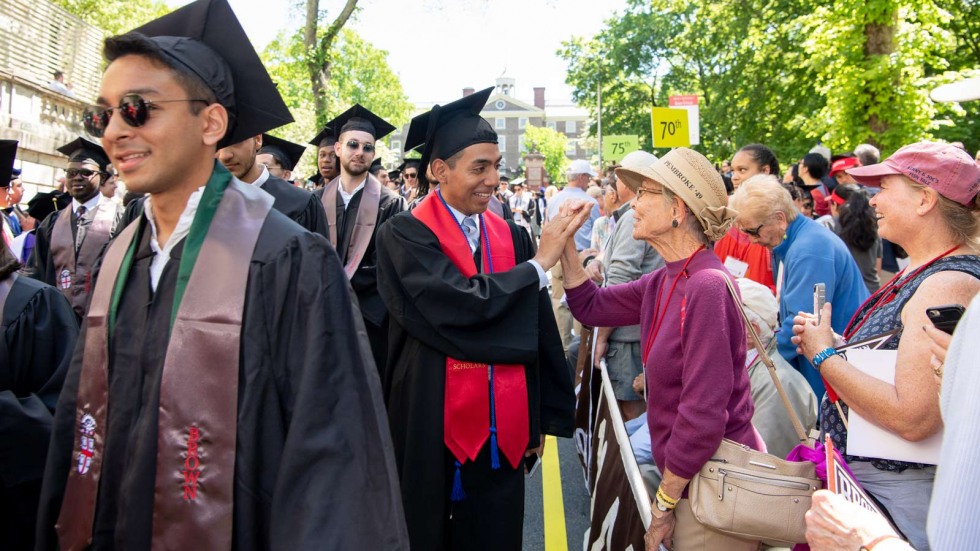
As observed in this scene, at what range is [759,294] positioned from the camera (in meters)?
3.60

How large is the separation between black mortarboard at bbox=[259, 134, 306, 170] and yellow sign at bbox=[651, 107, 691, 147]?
6106 millimetres

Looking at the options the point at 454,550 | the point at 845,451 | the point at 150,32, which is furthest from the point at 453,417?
the point at 150,32

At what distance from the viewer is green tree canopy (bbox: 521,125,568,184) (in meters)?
99.3

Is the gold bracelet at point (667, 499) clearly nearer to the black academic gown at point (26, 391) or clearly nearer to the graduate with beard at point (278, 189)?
the black academic gown at point (26, 391)

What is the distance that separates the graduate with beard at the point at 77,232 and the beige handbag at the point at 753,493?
15.5 feet

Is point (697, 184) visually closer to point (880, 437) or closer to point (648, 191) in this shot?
point (648, 191)

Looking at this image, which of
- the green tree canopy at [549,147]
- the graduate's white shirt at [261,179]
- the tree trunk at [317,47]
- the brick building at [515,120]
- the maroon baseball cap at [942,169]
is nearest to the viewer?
the maroon baseball cap at [942,169]

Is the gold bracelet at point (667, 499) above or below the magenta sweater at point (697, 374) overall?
below

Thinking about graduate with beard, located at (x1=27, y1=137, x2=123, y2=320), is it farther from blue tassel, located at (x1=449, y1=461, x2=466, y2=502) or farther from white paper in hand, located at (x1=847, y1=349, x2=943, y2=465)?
white paper in hand, located at (x1=847, y1=349, x2=943, y2=465)

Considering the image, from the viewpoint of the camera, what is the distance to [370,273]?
5562mm

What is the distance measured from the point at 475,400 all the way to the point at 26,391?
65.6 inches

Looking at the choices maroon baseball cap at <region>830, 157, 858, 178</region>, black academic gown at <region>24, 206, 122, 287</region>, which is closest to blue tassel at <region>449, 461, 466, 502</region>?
black academic gown at <region>24, 206, 122, 287</region>

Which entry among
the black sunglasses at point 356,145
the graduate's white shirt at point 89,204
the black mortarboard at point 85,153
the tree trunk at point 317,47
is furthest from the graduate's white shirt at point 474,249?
the tree trunk at point 317,47

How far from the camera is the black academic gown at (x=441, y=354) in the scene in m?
3.12
